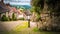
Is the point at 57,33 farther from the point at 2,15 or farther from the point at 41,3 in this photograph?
the point at 2,15

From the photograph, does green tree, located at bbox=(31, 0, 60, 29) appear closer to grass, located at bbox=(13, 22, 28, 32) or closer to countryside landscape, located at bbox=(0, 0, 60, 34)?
countryside landscape, located at bbox=(0, 0, 60, 34)

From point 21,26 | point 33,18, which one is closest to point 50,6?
point 33,18

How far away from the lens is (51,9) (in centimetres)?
875

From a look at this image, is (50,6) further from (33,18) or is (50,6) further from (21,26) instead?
(21,26)

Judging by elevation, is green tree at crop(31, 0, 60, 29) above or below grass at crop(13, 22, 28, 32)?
above

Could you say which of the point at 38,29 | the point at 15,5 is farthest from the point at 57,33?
the point at 15,5

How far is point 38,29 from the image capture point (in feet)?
28.8

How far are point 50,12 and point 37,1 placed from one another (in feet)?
1.43

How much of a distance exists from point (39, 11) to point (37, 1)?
262mm

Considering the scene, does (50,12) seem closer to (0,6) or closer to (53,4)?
(53,4)

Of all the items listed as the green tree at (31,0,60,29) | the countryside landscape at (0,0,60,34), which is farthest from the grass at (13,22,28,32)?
the green tree at (31,0,60,29)

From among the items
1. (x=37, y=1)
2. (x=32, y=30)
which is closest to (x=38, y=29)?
(x=32, y=30)

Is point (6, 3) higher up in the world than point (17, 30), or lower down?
higher up

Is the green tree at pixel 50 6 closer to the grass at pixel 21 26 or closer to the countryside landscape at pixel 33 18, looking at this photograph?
the countryside landscape at pixel 33 18
